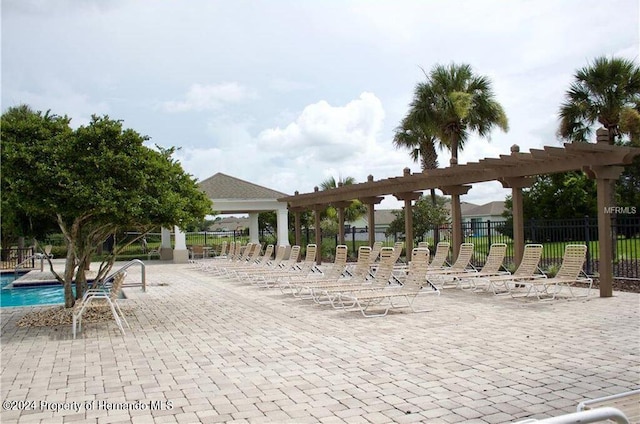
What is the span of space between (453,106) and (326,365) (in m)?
19.3

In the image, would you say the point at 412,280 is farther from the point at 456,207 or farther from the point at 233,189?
the point at 233,189

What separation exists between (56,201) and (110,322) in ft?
8.10

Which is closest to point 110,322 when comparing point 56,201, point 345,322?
point 56,201

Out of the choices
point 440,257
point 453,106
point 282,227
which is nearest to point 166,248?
point 282,227

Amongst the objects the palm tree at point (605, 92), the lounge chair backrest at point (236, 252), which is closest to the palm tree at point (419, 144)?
the palm tree at point (605, 92)

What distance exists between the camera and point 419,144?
2919 centimetres

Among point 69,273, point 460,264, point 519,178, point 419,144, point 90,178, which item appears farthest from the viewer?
point 419,144

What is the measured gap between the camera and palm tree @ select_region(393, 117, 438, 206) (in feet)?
94.2

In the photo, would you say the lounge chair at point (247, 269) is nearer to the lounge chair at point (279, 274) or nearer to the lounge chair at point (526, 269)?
the lounge chair at point (279, 274)

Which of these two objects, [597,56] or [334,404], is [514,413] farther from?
[597,56]

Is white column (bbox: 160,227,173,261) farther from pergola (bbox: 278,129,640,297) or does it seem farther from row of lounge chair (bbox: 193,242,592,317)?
row of lounge chair (bbox: 193,242,592,317)

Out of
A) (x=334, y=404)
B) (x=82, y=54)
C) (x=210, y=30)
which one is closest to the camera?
(x=334, y=404)

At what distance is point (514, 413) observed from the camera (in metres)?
4.61

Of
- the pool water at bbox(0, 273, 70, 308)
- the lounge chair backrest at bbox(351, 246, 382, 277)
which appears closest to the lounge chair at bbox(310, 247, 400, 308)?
the lounge chair backrest at bbox(351, 246, 382, 277)
